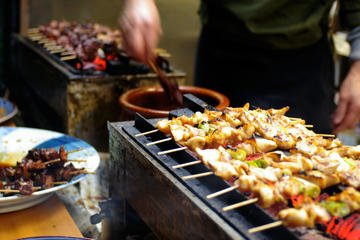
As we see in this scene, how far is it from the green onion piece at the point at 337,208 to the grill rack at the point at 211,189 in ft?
0.82

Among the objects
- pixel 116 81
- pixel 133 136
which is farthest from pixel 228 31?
pixel 133 136

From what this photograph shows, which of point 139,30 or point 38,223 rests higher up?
point 139,30

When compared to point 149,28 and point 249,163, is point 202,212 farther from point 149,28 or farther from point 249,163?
point 149,28

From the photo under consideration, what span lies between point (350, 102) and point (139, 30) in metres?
1.91

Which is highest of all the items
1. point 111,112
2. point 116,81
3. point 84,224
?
point 116,81

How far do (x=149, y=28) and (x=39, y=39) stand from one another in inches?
115

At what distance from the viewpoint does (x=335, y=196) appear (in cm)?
147

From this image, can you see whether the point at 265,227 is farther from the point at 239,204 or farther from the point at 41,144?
the point at 41,144

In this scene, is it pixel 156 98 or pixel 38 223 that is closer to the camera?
pixel 38 223

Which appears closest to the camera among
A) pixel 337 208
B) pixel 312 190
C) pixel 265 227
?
pixel 265 227

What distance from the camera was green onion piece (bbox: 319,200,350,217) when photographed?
140cm

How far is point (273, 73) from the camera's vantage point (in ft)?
12.6

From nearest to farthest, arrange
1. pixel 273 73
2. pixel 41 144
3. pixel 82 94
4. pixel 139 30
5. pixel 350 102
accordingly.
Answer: pixel 139 30
pixel 41 144
pixel 350 102
pixel 82 94
pixel 273 73

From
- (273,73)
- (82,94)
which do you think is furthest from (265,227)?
(273,73)
